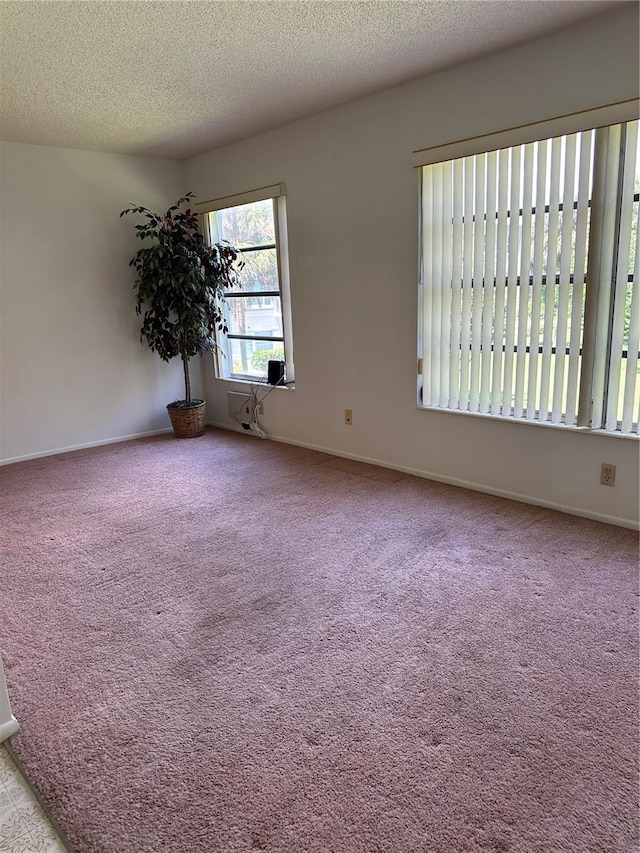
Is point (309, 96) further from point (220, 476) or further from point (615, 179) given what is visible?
point (220, 476)

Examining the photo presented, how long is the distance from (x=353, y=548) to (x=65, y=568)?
1.41 m

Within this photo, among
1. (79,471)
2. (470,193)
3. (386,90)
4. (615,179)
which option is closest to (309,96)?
(386,90)

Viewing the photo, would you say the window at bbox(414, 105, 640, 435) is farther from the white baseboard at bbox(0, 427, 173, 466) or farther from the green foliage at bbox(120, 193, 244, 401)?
the white baseboard at bbox(0, 427, 173, 466)

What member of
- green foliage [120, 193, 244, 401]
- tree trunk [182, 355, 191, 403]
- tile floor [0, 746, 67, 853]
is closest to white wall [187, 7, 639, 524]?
green foliage [120, 193, 244, 401]

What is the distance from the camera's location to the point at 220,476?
156 inches

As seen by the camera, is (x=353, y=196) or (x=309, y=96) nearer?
(x=309, y=96)

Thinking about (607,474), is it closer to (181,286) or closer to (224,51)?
(224,51)

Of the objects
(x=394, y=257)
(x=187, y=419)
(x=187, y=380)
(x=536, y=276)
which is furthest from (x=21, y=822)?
(x=187, y=380)

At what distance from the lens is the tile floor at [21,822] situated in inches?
53.3

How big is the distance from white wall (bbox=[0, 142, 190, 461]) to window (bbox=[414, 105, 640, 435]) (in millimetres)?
2785

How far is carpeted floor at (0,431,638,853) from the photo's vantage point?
1.40m

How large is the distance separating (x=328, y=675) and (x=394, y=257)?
268cm

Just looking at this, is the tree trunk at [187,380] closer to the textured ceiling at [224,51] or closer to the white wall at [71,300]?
the white wall at [71,300]

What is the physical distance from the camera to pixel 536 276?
9.90 feet
